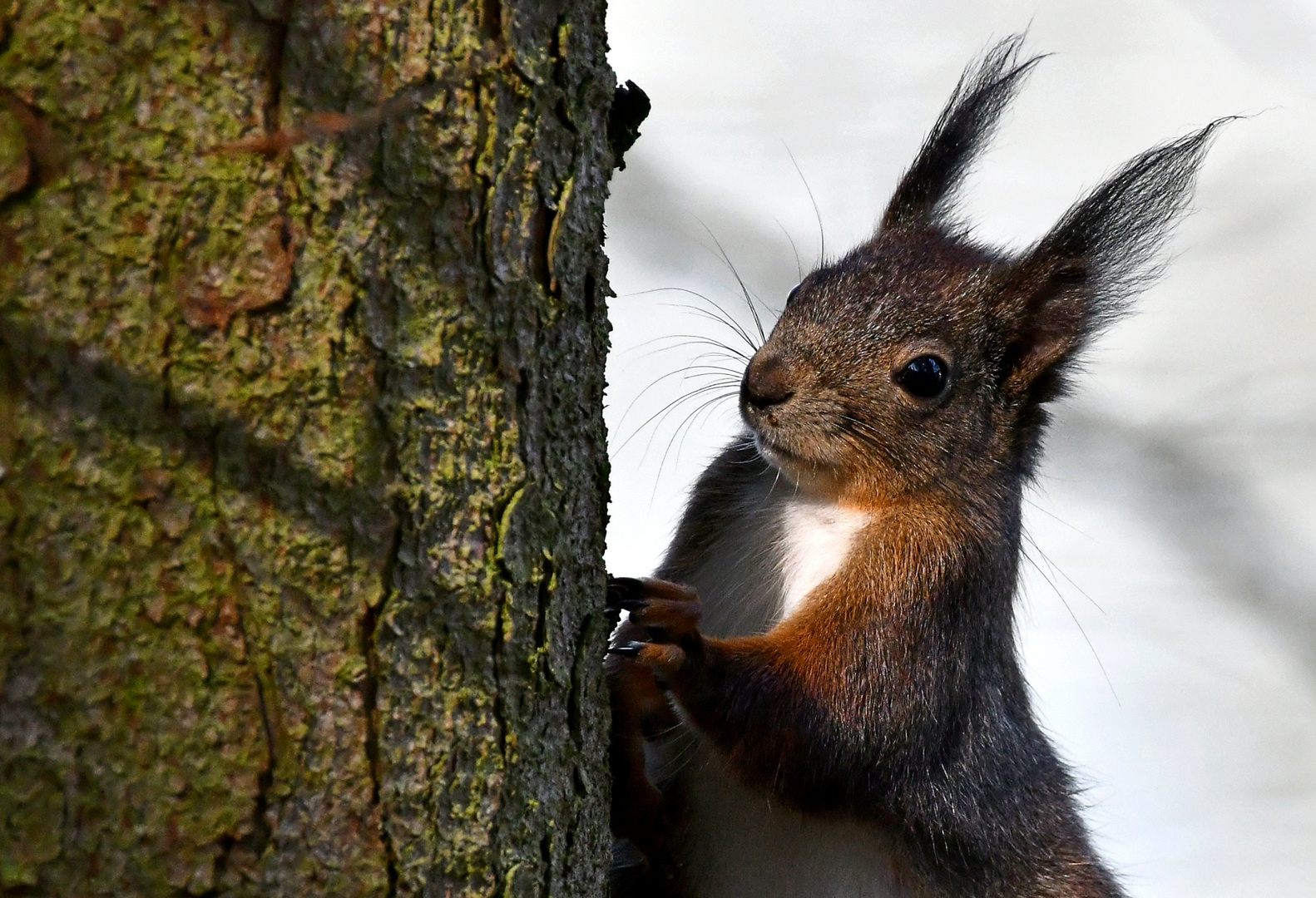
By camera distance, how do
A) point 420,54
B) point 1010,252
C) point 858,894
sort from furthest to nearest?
1. point 1010,252
2. point 858,894
3. point 420,54

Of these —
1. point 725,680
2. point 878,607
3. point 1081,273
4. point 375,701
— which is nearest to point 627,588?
point 725,680

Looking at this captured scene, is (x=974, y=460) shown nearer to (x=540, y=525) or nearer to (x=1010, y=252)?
(x=1010, y=252)

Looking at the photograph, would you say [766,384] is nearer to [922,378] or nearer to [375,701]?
[922,378]

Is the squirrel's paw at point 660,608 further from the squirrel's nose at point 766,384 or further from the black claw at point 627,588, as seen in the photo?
the squirrel's nose at point 766,384

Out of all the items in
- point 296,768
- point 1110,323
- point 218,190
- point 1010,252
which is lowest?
point 296,768

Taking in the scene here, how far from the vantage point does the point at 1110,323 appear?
2279mm

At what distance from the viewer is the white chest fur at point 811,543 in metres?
2.13

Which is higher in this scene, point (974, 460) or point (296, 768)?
point (974, 460)

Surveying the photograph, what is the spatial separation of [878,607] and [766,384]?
1.41ft

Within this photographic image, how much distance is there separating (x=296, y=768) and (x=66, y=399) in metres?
0.35

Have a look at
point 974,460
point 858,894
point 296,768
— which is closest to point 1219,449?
point 974,460

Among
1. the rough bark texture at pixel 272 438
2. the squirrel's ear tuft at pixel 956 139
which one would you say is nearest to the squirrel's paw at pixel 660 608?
the rough bark texture at pixel 272 438

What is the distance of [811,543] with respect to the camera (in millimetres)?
2201

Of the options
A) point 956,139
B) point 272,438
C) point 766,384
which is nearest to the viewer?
point 272,438
